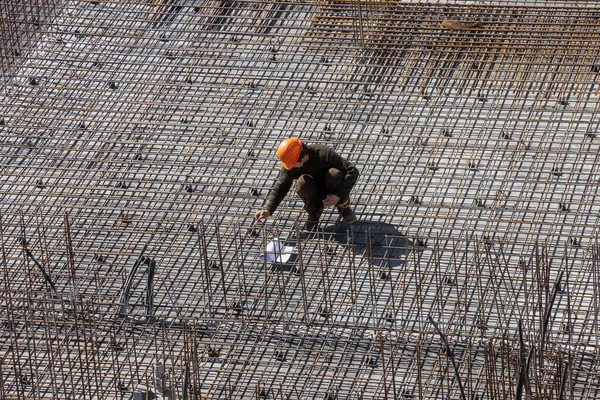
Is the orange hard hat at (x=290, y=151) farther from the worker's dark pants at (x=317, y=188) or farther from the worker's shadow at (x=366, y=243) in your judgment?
the worker's shadow at (x=366, y=243)

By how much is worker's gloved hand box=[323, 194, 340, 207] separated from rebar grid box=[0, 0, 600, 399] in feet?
1.25

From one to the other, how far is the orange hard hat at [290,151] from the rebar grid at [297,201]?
25.5 inches

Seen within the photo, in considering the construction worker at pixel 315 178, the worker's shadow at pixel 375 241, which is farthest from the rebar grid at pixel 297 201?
the construction worker at pixel 315 178

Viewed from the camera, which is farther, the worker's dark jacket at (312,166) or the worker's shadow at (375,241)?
the worker's dark jacket at (312,166)

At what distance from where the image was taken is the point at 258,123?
14688 millimetres

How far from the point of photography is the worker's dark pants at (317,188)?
13016mm

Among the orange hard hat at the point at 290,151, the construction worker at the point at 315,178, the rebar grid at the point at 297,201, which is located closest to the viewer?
the rebar grid at the point at 297,201

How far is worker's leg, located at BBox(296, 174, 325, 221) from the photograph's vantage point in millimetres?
13047

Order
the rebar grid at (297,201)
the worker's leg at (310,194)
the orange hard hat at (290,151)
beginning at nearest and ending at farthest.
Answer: the rebar grid at (297,201)
the orange hard hat at (290,151)
the worker's leg at (310,194)

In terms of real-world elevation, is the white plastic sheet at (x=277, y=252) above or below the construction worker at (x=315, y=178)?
below

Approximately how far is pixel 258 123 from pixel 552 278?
3578 mm

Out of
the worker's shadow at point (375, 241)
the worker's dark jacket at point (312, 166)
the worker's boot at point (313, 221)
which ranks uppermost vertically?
the worker's dark jacket at point (312, 166)

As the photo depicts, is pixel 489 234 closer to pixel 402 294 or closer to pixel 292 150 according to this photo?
pixel 402 294

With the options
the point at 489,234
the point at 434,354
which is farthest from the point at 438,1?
the point at 434,354
